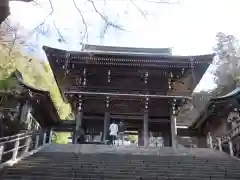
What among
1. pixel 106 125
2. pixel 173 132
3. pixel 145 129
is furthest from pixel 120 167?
pixel 173 132

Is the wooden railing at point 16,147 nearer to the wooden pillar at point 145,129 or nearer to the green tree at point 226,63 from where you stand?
the wooden pillar at point 145,129

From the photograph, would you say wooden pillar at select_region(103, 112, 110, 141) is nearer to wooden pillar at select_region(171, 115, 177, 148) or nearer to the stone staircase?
wooden pillar at select_region(171, 115, 177, 148)

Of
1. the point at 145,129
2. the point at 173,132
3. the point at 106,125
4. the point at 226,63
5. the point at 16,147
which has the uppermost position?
the point at 226,63

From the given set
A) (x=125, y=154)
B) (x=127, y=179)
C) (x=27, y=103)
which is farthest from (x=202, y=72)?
(x=127, y=179)

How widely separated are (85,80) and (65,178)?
8.70 m

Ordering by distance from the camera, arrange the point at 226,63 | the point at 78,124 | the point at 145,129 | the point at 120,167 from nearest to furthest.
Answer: the point at 120,167, the point at 145,129, the point at 78,124, the point at 226,63

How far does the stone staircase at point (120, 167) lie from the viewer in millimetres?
7889

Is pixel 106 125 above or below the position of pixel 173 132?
above

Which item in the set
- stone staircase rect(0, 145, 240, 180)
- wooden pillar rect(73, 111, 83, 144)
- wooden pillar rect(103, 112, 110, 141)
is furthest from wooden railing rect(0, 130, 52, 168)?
wooden pillar rect(103, 112, 110, 141)

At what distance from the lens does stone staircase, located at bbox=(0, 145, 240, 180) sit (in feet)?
25.9

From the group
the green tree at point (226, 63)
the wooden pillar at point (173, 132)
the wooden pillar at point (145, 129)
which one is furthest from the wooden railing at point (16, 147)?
the green tree at point (226, 63)

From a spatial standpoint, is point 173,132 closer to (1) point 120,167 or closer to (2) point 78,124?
(2) point 78,124

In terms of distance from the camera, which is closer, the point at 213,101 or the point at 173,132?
the point at 173,132

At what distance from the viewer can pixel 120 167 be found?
8.81 meters
